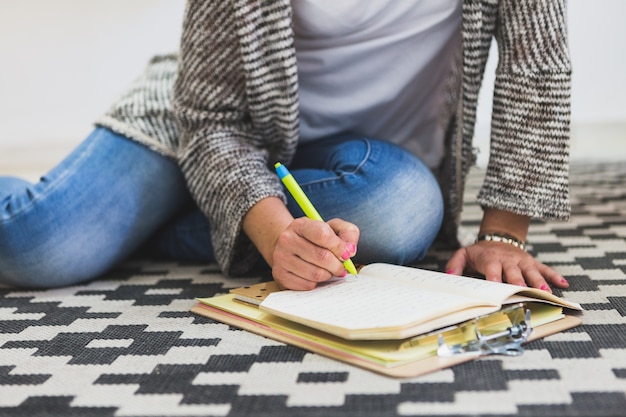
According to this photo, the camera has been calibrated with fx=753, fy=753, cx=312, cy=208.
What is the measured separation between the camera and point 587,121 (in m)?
2.05

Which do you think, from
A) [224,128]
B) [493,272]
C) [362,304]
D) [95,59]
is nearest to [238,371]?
[362,304]

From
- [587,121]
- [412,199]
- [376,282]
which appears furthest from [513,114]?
[587,121]

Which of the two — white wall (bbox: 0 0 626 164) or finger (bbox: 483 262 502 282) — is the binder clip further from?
white wall (bbox: 0 0 626 164)

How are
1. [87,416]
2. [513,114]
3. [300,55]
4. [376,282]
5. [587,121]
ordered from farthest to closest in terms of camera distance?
1. [587,121]
2. [300,55]
3. [513,114]
4. [376,282]
5. [87,416]

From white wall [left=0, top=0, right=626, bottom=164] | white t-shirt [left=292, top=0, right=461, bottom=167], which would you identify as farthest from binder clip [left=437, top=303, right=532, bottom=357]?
white wall [left=0, top=0, right=626, bottom=164]

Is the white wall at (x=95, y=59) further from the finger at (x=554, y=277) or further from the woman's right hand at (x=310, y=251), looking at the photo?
the woman's right hand at (x=310, y=251)

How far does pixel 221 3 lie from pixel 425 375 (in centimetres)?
52

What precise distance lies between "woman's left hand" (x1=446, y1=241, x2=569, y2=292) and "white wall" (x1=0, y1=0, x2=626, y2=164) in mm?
1264

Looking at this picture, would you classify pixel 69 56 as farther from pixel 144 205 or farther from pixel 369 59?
pixel 369 59

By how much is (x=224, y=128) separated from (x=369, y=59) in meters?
0.22

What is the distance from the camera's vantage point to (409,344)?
584 millimetres

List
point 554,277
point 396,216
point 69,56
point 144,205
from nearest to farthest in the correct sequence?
point 554,277 < point 396,216 < point 144,205 < point 69,56

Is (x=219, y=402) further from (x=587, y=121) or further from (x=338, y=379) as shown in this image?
(x=587, y=121)

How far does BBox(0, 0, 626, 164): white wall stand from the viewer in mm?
1965
